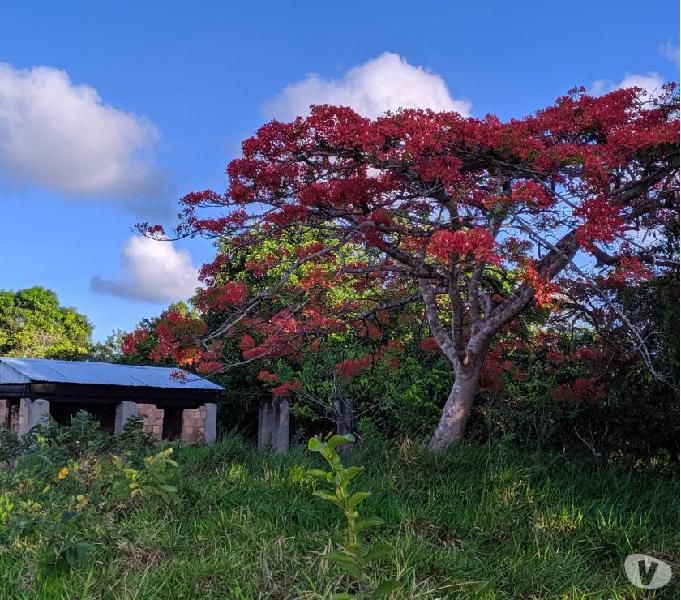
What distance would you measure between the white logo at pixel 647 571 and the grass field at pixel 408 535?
0.21 feet

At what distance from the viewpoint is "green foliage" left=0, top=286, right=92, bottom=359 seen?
2988 cm

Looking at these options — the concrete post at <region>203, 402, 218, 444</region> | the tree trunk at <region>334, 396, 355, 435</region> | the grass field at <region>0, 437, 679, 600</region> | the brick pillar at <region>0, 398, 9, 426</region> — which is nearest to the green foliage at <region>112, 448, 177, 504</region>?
the grass field at <region>0, 437, 679, 600</region>

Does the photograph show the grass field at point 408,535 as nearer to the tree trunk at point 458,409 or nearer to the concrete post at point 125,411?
the tree trunk at point 458,409

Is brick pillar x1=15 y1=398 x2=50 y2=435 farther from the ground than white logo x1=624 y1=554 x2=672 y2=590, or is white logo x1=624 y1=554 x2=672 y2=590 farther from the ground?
brick pillar x1=15 y1=398 x2=50 y2=435

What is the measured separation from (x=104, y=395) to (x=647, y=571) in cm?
1271

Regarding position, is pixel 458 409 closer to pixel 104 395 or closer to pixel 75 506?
pixel 75 506

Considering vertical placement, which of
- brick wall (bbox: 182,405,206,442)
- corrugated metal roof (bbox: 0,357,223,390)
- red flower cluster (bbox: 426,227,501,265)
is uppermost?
red flower cluster (bbox: 426,227,501,265)

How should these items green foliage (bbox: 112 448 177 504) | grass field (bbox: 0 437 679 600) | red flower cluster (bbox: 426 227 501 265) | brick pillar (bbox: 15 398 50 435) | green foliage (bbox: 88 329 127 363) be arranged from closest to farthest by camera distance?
grass field (bbox: 0 437 679 600) → green foliage (bbox: 112 448 177 504) → red flower cluster (bbox: 426 227 501 265) → brick pillar (bbox: 15 398 50 435) → green foliage (bbox: 88 329 127 363)

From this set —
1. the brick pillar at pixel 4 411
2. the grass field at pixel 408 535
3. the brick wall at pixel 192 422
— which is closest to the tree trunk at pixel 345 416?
the brick wall at pixel 192 422

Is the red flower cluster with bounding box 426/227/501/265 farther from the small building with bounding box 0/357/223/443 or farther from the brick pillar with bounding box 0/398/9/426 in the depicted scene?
the brick pillar with bounding box 0/398/9/426

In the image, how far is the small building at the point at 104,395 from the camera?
14.5 meters

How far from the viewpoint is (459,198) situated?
310 inches

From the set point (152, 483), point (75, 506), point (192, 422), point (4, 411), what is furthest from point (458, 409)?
point (4, 411)

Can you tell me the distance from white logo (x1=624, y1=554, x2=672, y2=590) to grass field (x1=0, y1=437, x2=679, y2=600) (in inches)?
2.5
